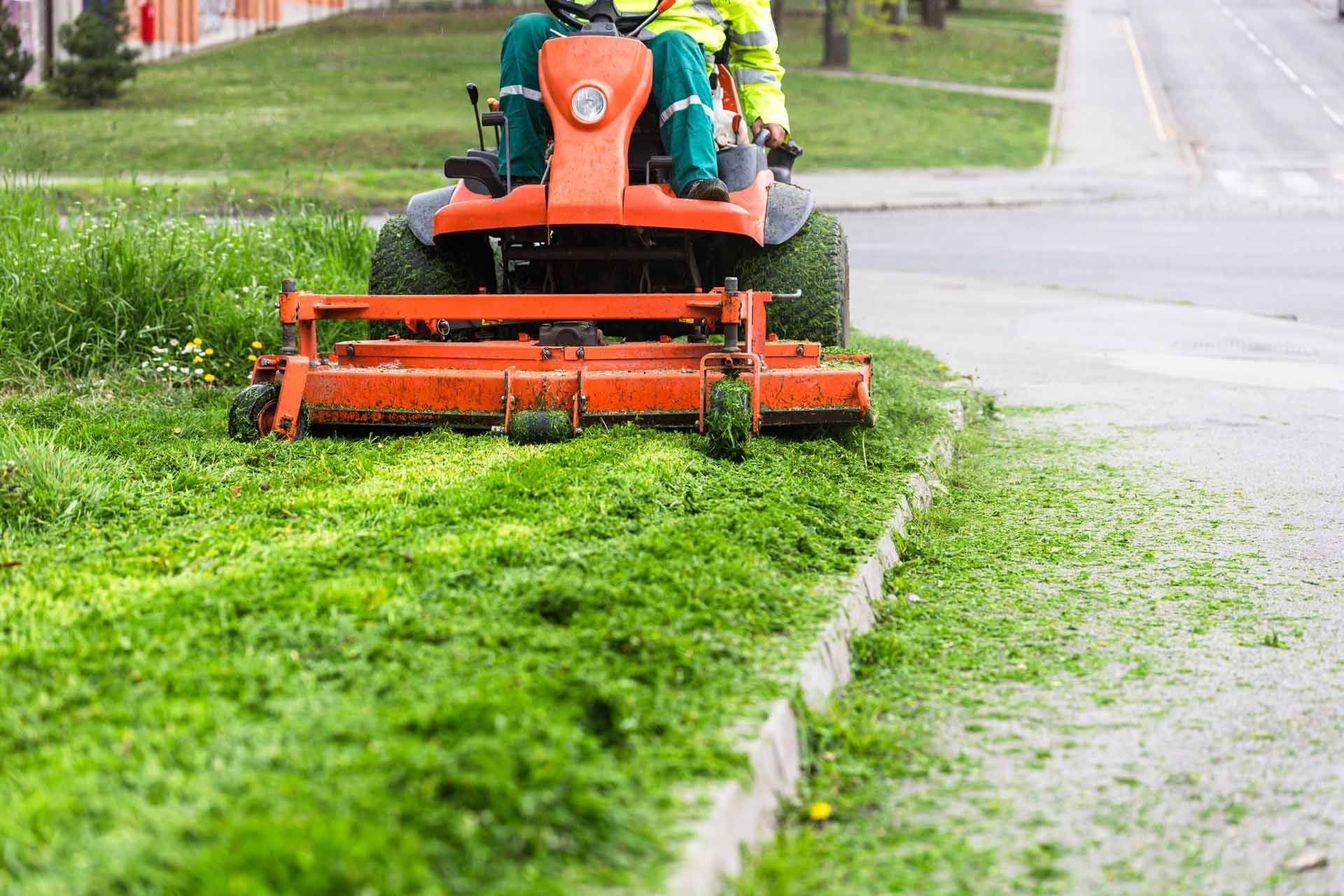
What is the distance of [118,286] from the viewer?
7.99 meters

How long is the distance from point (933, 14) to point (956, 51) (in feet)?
12.1

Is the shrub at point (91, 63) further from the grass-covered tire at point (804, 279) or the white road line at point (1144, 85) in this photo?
the grass-covered tire at point (804, 279)

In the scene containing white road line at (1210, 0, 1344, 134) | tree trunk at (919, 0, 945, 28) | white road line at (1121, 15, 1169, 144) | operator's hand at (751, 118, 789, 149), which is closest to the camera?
operator's hand at (751, 118, 789, 149)

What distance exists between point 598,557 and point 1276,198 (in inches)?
839

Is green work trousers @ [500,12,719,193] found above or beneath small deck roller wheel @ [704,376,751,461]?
above

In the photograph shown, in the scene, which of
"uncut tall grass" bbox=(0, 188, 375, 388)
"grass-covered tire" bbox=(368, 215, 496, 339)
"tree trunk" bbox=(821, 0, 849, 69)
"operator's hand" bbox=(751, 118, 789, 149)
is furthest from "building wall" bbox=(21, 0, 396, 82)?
"operator's hand" bbox=(751, 118, 789, 149)

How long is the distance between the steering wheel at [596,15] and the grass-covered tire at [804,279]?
3.61 ft

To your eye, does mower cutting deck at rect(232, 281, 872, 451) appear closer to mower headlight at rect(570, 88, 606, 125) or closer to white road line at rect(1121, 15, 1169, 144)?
mower headlight at rect(570, 88, 606, 125)

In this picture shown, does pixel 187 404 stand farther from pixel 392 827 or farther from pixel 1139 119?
pixel 1139 119

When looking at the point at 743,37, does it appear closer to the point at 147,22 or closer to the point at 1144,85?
the point at 1144,85

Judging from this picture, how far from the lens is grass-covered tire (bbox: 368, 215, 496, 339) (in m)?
6.75

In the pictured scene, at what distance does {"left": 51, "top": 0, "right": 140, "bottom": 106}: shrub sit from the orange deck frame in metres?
27.3

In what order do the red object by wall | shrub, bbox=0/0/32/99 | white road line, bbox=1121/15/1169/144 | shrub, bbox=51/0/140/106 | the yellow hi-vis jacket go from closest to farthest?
1. the yellow hi-vis jacket
2. shrub, bbox=0/0/32/99
3. shrub, bbox=51/0/140/106
4. white road line, bbox=1121/15/1169/144
5. the red object by wall

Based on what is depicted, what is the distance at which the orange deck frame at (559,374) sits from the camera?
5.45m
